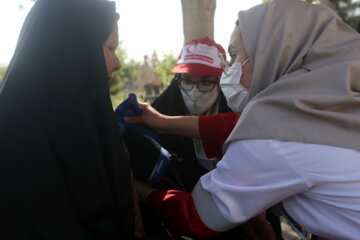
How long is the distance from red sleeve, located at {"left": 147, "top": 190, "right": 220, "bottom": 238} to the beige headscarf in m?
0.42

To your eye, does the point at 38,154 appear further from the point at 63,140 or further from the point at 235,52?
the point at 235,52

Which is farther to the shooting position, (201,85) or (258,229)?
(201,85)

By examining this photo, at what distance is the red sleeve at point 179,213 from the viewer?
55.6 inches

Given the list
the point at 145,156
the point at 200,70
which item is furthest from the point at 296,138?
the point at 200,70

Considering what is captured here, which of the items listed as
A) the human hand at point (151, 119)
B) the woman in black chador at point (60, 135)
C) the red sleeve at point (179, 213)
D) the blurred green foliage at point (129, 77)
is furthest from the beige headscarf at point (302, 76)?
the blurred green foliage at point (129, 77)

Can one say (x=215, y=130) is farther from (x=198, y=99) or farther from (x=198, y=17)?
(x=198, y=17)

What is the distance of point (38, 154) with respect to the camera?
1.12m

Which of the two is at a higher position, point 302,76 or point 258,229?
point 302,76

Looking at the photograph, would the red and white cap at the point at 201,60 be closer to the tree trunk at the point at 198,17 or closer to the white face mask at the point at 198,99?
the white face mask at the point at 198,99

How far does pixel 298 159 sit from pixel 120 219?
0.78 metres

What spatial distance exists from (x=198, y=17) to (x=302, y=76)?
2009 millimetres

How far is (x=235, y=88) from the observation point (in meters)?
1.72

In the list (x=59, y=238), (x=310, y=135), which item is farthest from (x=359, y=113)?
(x=59, y=238)

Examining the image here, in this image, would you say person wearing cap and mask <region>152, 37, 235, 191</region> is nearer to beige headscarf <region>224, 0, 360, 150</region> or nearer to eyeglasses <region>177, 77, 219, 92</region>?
eyeglasses <region>177, 77, 219, 92</region>
